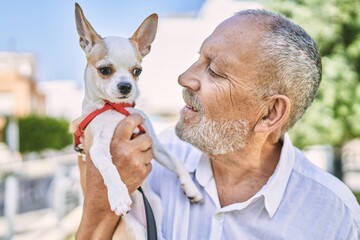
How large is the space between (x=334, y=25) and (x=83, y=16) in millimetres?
7606

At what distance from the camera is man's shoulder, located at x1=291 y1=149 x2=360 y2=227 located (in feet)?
5.99

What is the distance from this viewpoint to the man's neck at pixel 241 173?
1.95 m

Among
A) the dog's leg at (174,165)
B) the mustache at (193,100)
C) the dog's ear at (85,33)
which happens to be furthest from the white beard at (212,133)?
the dog's ear at (85,33)

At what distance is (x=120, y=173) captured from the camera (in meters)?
1.74

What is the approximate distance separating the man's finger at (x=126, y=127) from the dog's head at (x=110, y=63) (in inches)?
2.7

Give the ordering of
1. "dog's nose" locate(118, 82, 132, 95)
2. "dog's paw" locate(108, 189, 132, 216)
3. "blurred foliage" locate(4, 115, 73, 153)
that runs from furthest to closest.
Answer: "blurred foliage" locate(4, 115, 73, 153) < "dog's nose" locate(118, 82, 132, 95) < "dog's paw" locate(108, 189, 132, 216)

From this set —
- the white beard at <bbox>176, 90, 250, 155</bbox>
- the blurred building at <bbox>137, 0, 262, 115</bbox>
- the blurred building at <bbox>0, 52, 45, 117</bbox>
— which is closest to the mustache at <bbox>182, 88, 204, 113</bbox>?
the white beard at <bbox>176, 90, 250, 155</bbox>

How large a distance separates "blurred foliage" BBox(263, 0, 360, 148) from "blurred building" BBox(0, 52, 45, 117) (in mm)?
28365

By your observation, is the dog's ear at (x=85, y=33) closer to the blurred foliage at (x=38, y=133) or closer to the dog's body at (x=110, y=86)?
the dog's body at (x=110, y=86)

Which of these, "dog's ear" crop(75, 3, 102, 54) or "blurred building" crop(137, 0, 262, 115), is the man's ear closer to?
"dog's ear" crop(75, 3, 102, 54)

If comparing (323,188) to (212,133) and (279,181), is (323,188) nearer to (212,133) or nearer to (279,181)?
(279,181)

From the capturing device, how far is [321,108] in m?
8.58

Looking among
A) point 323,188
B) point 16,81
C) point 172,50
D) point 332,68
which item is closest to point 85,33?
point 323,188

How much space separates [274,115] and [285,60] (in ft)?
0.71
